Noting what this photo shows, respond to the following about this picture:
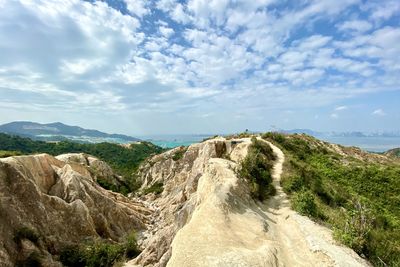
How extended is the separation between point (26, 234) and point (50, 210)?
467 cm

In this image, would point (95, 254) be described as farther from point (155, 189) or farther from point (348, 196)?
point (155, 189)

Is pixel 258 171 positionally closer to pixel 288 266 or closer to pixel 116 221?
pixel 288 266

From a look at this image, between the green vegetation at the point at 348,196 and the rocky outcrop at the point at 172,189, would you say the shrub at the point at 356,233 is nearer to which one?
the green vegetation at the point at 348,196

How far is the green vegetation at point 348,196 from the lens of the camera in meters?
16.6

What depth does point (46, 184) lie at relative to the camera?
3228 centimetres

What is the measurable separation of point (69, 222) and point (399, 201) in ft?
102

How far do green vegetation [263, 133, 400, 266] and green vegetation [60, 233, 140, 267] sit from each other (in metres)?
14.1

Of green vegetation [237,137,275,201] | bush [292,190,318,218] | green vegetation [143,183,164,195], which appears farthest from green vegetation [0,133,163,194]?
bush [292,190,318,218]

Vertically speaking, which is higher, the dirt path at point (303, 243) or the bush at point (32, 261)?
the dirt path at point (303, 243)

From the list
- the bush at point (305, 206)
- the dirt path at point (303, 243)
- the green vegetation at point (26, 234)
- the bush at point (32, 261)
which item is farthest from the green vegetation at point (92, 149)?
the dirt path at point (303, 243)

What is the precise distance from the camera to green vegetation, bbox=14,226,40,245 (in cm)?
2305

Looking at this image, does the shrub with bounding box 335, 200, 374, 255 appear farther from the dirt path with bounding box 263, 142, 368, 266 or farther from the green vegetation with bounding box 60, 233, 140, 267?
the green vegetation with bounding box 60, 233, 140, 267

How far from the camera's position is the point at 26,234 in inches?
925

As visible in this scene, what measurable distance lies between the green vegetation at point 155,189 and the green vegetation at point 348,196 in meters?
21.6
